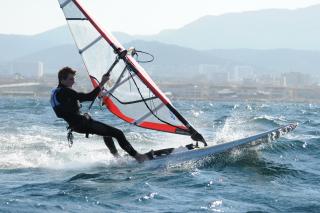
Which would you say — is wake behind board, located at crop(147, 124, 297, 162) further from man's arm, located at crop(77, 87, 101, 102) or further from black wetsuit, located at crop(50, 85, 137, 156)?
man's arm, located at crop(77, 87, 101, 102)

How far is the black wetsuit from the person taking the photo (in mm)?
8930

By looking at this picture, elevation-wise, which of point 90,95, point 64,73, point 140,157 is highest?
point 64,73

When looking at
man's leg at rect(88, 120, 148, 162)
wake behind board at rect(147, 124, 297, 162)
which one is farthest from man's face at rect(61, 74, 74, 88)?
wake behind board at rect(147, 124, 297, 162)

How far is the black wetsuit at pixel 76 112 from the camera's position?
893 cm

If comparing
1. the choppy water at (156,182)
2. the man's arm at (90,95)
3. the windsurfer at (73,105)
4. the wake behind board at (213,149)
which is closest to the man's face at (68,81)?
the windsurfer at (73,105)

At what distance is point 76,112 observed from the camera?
9164 millimetres

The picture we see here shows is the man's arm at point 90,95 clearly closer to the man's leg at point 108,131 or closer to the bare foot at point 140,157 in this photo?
the man's leg at point 108,131

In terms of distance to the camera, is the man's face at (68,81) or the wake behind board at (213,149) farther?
the wake behind board at (213,149)

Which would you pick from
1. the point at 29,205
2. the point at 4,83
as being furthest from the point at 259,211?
the point at 4,83

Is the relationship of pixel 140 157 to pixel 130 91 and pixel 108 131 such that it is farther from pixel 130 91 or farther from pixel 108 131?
pixel 130 91

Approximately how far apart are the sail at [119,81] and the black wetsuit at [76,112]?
34.1 inches

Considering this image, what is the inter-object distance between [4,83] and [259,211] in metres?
102

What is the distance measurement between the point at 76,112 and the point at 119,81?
4.15 ft

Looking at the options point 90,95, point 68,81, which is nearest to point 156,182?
point 90,95
